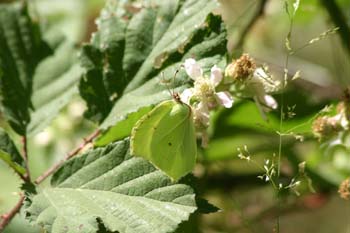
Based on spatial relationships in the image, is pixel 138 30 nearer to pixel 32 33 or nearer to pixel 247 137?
pixel 32 33

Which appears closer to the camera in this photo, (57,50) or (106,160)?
(106,160)

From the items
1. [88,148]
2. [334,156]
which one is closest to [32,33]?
[88,148]

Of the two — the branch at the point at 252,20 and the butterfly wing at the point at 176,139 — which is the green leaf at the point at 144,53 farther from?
→ the branch at the point at 252,20

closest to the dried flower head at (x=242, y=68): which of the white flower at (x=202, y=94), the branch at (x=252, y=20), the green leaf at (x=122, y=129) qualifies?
the white flower at (x=202, y=94)

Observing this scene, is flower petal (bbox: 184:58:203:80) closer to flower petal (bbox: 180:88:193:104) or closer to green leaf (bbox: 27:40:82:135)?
flower petal (bbox: 180:88:193:104)

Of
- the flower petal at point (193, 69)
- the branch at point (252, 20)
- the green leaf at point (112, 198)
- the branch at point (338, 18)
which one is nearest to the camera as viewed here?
the green leaf at point (112, 198)

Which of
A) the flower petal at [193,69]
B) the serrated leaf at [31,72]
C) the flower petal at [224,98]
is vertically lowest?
the flower petal at [224,98]
